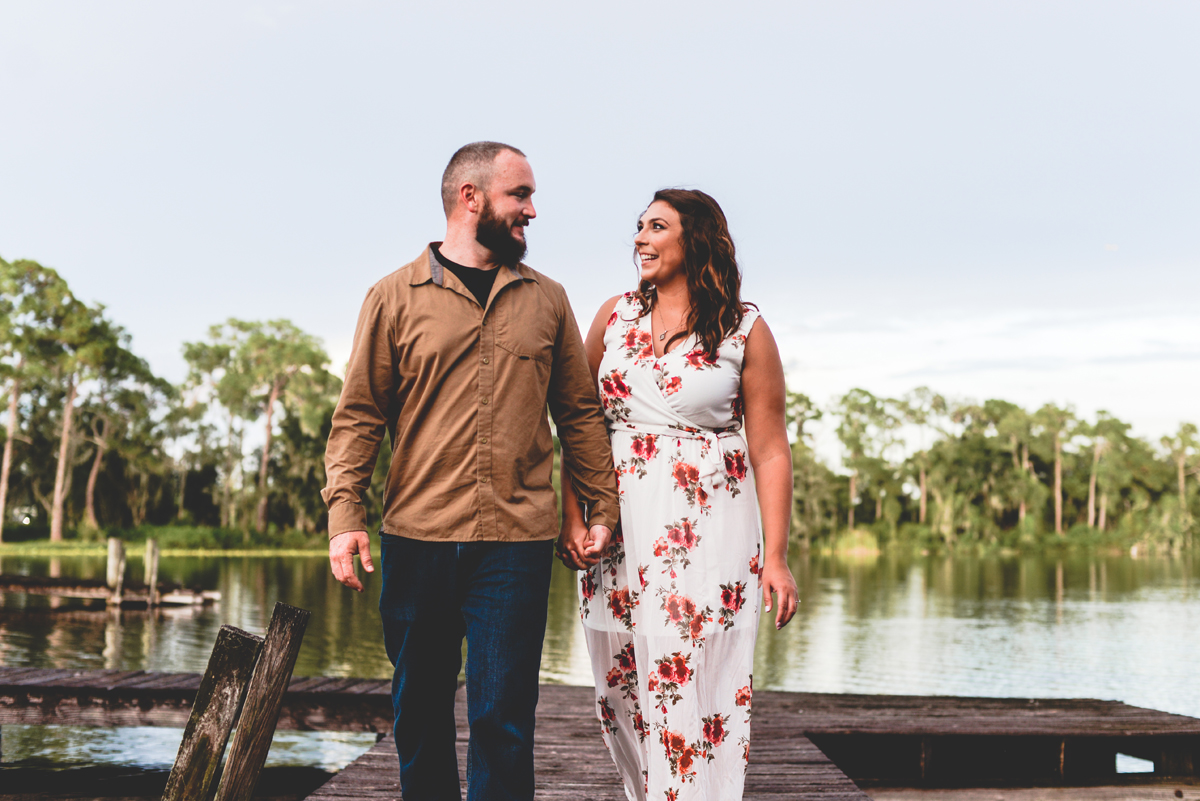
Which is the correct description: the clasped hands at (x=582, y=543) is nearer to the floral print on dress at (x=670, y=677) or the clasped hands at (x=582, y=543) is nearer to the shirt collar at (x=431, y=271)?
the floral print on dress at (x=670, y=677)

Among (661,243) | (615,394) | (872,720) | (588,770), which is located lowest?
(872,720)

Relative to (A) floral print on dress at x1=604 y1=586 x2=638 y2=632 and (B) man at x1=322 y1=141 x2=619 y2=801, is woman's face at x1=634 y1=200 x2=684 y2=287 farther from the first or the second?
(A) floral print on dress at x1=604 y1=586 x2=638 y2=632

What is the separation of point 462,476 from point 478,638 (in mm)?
388

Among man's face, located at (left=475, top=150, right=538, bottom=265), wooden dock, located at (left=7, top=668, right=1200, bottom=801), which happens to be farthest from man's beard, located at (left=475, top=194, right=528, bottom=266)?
wooden dock, located at (left=7, top=668, right=1200, bottom=801)

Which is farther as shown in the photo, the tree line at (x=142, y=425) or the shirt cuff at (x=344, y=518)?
the tree line at (x=142, y=425)

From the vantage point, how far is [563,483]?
2.88 m

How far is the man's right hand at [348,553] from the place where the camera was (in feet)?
8.13

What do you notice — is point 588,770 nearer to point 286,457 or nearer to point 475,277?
point 475,277

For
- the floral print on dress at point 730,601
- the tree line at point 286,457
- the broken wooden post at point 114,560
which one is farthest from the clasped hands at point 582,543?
the tree line at point 286,457

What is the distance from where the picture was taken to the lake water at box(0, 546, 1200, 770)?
9.53 metres

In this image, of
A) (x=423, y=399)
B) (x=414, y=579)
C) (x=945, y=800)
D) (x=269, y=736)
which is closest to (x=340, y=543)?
(x=414, y=579)

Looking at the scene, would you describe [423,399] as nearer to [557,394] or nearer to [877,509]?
[557,394]

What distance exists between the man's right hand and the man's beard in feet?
2.52

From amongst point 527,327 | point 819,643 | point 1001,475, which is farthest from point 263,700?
point 1001,475
